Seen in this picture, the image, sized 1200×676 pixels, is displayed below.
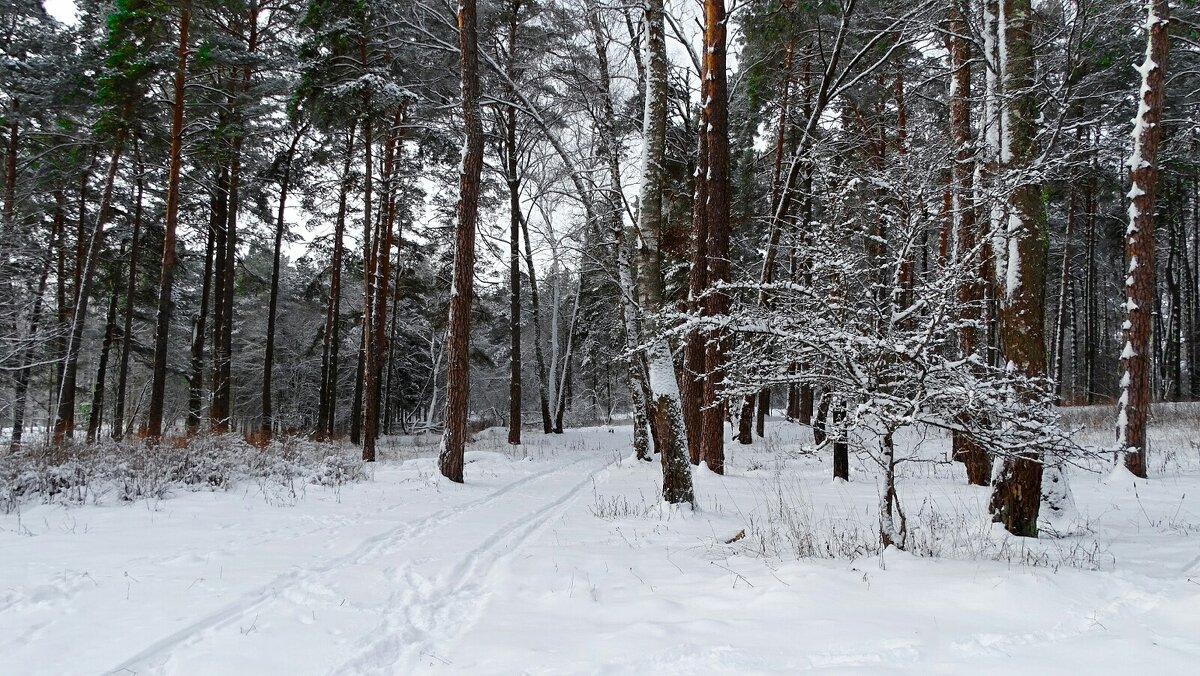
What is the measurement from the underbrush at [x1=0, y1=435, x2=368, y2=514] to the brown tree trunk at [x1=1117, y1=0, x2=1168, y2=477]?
12634 mm

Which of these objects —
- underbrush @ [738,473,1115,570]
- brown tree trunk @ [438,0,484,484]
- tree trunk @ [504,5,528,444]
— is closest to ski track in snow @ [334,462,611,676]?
underbrush @ [738,473,1115,570]

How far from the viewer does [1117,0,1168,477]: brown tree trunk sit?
27.6 ft

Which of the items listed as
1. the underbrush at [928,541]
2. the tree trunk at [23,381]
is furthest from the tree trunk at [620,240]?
the tree trunk at [23,381]

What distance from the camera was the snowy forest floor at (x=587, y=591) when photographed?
271 centimetres

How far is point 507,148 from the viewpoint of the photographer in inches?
658

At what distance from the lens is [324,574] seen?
13.9 feet

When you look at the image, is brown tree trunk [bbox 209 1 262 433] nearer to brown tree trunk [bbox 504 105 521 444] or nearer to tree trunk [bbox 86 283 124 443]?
tree trunk [bbox 86 283 124 443]

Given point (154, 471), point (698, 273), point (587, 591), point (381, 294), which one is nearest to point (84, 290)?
point (381, 294)

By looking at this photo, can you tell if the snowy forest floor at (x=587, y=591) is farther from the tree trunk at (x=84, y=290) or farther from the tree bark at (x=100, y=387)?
the tree bark at (x=100, y=387)

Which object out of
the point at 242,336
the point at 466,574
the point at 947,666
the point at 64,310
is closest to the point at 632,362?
the point at 466,574

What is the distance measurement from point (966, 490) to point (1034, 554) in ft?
12.7

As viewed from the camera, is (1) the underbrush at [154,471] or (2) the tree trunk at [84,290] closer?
(1) the underbrush at [154,471]

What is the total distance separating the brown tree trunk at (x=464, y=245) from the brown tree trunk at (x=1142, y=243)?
10.8m

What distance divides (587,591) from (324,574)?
6.76 ft
